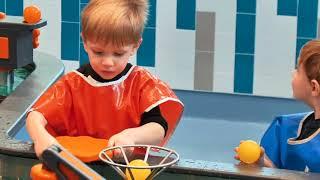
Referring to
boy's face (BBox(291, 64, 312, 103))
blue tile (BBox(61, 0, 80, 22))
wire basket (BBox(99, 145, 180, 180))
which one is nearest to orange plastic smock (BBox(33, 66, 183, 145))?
wire basket (BBox(99, 145, 180, 180))

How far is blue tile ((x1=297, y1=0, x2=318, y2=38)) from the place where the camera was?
3.69 metres

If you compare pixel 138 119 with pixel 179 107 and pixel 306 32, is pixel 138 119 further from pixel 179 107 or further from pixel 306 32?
pixel 306 32

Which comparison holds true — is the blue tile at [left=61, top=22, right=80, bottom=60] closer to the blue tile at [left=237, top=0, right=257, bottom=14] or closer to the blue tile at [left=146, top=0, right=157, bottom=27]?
the blue tile at [left=146, top=0, right=157, bottom=27]

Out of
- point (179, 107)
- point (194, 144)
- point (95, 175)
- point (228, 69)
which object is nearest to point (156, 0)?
point (228, 69)

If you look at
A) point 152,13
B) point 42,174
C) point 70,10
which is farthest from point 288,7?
point 42,174

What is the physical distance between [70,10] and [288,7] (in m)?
1.12

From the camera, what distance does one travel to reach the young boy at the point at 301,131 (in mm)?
1548

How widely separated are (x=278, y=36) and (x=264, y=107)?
1.27 feet

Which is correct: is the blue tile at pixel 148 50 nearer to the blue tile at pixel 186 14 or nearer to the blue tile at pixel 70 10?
the blue tile at pixel 186 14

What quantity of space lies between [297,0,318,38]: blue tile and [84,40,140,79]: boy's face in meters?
2.24

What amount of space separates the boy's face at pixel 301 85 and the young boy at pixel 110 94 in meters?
0.26

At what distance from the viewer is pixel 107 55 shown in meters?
1.58

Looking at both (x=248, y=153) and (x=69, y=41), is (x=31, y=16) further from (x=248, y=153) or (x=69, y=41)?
(x=69, y=41)

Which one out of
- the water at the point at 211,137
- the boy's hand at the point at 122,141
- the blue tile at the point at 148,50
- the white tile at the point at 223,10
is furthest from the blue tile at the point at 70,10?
the boy's hand at the point at 122,141
